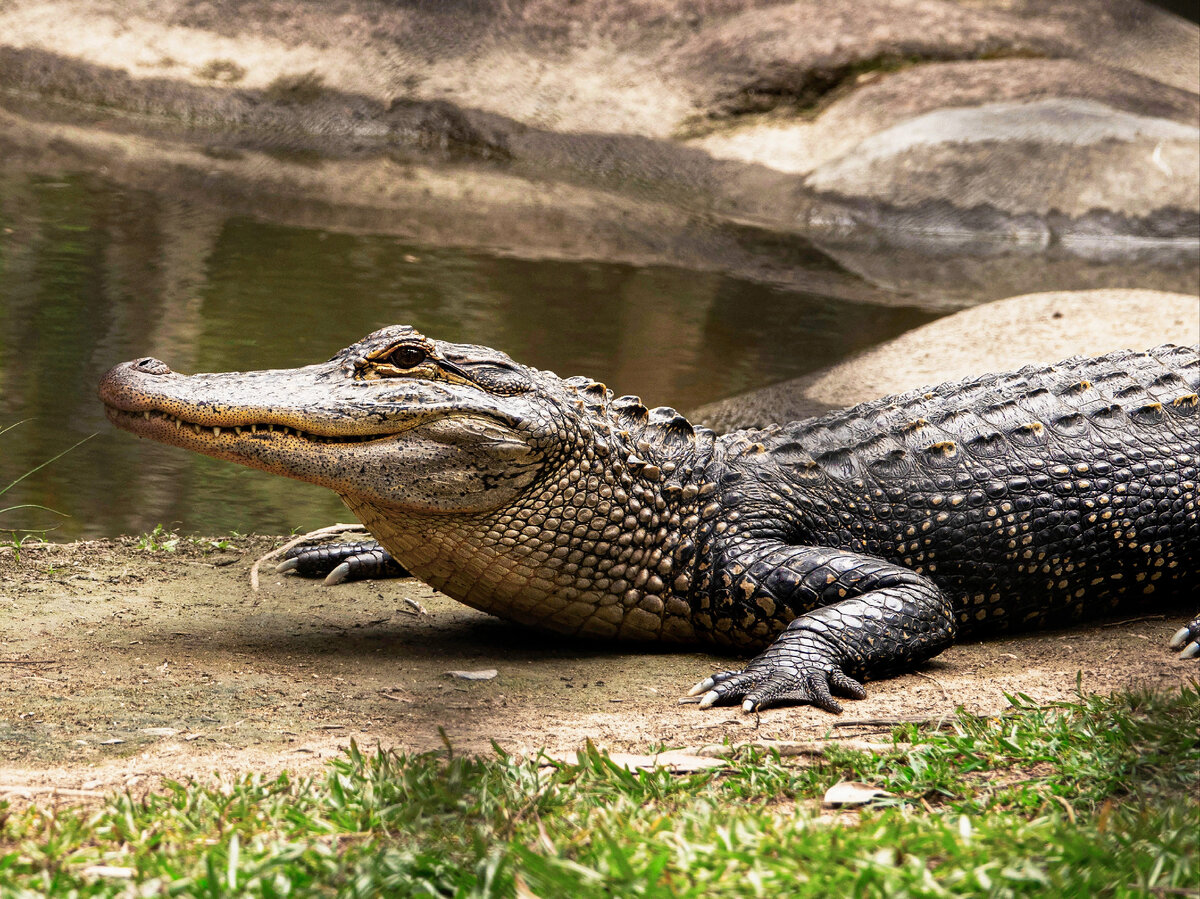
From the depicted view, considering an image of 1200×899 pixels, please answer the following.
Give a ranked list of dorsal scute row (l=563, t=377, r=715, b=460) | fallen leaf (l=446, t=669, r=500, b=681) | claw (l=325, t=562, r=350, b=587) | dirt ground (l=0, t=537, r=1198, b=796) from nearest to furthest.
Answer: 1. dirt ground (l=0, t=537, r=1198, b=796)
2. fallen leaf (l=446, t=669, r=500, b=681)
3. dorsal scute row (l=563, t=377, r=715, b=460)
4. claw (l=325, t=562, r=350, b=587)

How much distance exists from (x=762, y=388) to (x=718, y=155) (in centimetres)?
869

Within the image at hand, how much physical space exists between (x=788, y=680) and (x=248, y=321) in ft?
19.9

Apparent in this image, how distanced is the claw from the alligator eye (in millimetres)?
1362

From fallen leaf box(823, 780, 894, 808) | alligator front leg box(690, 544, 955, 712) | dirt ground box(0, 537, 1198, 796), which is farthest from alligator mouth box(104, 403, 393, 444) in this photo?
fallen leaf box(823, 780, 894, 808)

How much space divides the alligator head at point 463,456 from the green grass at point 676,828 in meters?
1.29

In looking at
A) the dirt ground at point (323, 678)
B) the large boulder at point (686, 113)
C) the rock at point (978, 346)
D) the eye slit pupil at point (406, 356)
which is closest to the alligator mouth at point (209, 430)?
the eye slit pupil at point (406, 356)

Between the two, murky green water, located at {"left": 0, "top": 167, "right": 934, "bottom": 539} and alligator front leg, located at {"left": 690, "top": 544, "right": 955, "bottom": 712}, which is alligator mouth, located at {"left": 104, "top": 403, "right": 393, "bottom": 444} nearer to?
alligator front leg, located at {"left": 690, "top": 544, "right": 955, "bottom": 712}

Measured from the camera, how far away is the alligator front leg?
3623 millimetres

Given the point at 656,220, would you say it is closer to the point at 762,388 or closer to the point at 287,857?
the point at 762,388

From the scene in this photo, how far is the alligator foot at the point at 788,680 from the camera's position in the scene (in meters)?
3.57

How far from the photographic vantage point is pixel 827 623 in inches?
152

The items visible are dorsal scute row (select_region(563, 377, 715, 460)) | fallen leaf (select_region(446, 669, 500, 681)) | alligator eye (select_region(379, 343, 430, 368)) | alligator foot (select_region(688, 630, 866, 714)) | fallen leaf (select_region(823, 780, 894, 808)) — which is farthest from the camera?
dorsal scute row (select_region(563, 377, 715, 460))

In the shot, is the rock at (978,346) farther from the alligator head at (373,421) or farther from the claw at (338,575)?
the alligator head at (373,421)

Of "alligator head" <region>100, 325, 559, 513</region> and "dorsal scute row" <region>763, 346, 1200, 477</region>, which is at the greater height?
"dorsal scute row" <region>763, 346, 1200, 477</region>
